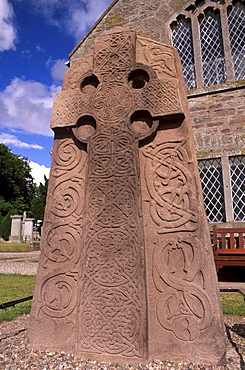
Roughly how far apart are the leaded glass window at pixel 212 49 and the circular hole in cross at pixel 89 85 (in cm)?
668

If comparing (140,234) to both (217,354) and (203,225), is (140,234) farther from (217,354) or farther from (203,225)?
(217,354)

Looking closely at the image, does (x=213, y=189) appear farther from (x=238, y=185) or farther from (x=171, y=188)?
(x=171, y=188)

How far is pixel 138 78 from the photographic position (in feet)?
10.8

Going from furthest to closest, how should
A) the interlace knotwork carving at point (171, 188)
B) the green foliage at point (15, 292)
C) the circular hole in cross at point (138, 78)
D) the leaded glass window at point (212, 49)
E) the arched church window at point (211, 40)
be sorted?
the leaded glass window at point (212, 49), the arched church window at point (211, 40), the green foliage at point (15, 292), the circular hole in cross at point (138, 78), the interlace knotwork carving at point (171, 188)

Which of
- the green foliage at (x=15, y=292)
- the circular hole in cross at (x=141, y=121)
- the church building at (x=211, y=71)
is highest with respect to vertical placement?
the church building at (x=211, y=71)

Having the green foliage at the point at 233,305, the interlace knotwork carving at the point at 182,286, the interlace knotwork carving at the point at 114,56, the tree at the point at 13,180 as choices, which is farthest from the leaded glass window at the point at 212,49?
the tree at the point at 13,180

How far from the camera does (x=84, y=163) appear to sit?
3195mm

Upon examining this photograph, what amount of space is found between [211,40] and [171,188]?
827 centimetres

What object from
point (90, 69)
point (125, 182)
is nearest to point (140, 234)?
point (125, 182)

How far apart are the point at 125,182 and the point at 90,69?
4.75 feet

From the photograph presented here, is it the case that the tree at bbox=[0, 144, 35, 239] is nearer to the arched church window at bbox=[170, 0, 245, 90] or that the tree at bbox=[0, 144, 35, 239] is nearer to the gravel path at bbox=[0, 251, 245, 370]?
the arched church window at bbox=[170, 0, 245, 90]

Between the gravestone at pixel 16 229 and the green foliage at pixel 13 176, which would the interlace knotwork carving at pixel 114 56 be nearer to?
the gravestone at pixel 16 229

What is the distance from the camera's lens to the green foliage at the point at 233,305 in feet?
14.5

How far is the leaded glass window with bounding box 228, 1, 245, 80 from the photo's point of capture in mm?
8875
